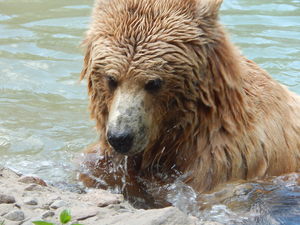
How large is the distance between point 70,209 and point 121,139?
0.94m

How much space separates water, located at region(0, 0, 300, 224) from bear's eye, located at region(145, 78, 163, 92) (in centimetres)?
92

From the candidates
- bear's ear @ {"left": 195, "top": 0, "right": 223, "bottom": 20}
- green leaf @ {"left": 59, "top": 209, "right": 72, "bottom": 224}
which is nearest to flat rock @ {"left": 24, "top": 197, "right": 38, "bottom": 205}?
green leaf @ {"left": 59, "top": 209, "right": 72, "bottom": 224}

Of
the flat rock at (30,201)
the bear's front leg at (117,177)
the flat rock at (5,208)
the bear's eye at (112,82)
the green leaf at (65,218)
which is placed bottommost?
the bear's front leg at (117,177)

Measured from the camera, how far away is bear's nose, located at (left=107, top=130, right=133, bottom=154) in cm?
502

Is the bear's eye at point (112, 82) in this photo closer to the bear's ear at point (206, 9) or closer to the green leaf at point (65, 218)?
the bear's ear at point (206, 9)

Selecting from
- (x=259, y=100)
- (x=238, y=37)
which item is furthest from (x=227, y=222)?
(x=238, y=37)

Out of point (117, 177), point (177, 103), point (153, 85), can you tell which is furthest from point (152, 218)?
point (117, 177)

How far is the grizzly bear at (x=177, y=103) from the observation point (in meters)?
5.21

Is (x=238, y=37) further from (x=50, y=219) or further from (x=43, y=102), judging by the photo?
(x=50, y=219)

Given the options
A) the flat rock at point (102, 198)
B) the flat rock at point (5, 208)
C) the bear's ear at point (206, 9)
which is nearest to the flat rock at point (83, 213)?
the flat rock at point (102, 198)

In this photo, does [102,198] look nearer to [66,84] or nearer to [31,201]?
[31,201]

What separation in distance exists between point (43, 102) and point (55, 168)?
203cm

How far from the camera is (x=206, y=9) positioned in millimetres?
5445

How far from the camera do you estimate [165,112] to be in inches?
215
